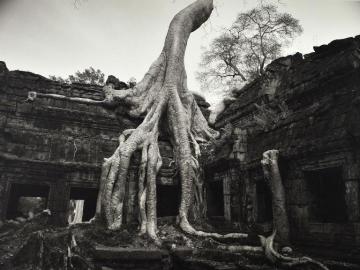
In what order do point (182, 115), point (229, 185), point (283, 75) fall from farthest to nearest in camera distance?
point (283, 75)
point (182, 115)
point (229, 185)

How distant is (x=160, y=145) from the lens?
8344 millimetres

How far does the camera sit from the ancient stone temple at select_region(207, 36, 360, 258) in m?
4.52

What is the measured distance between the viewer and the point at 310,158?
5082 millimetres

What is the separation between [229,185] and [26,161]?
459 centimetres

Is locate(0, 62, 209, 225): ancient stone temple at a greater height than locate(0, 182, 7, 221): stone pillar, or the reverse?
locate(0, 62, 209, 225): ancient stone temple

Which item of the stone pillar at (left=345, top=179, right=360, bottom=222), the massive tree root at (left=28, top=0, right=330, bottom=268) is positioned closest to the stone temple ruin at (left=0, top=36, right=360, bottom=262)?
the stone pillar at (left=345, top=179, right=360, bottom=222)

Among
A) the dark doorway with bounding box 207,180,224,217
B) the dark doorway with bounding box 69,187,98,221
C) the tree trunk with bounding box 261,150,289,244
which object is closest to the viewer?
the tree trunk with bounding box 261,150,289,244

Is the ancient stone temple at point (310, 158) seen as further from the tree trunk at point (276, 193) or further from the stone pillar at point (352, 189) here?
the tree trunk at point (276, 193)

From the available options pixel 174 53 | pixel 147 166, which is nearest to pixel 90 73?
pixel 174 53

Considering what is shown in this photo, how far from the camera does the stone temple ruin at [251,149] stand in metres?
4.77

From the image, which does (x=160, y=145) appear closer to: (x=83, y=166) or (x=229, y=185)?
(x=83, y=166)

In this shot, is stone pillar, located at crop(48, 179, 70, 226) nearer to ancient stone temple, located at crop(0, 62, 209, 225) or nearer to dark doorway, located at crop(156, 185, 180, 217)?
ancient stone temple, located at crop(0, 62, 209, 225)

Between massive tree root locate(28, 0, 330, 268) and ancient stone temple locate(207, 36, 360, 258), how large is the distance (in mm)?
846

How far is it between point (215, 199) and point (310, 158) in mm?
2918
